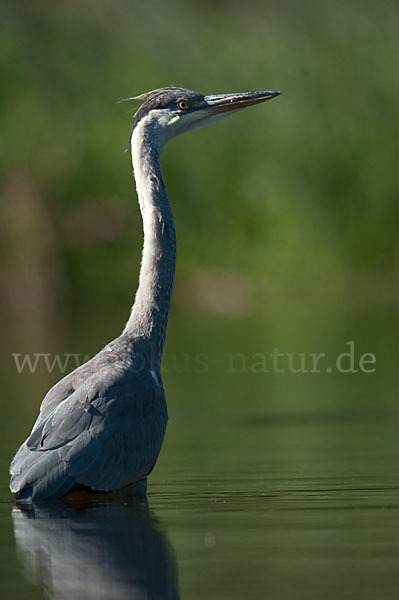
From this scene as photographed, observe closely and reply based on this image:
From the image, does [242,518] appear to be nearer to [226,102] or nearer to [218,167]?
[226,102]

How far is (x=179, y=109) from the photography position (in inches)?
309

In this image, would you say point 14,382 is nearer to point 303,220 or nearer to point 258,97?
point 258,97

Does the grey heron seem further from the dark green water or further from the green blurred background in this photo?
the green blurred background

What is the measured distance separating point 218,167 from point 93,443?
50.5 feet

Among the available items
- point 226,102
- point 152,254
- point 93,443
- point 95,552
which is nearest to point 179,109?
point 226,102

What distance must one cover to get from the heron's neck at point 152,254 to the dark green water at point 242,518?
2.65 ft

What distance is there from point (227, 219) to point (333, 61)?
3.60m

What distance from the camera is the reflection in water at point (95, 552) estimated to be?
4.47 metres

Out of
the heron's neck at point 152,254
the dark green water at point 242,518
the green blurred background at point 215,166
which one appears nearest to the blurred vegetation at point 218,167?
the green blurred background at point 215,166

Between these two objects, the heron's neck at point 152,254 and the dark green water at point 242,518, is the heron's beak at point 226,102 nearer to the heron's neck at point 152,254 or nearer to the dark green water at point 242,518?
the heron's neck at point 152,254

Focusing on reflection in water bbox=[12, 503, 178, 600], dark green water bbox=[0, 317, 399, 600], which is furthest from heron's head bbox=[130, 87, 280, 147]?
reflection in water bbox=[12, 503, 178, 600]

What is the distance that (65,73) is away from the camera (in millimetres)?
22844

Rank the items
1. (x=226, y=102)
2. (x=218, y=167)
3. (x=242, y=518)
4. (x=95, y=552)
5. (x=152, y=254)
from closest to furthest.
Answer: (x=95, y=552) < (x=242, y=518) < (x=152, y=254) < (x=226, y=102) < (x=218, y=167)

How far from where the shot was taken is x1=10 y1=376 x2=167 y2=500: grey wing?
6.11 meters
